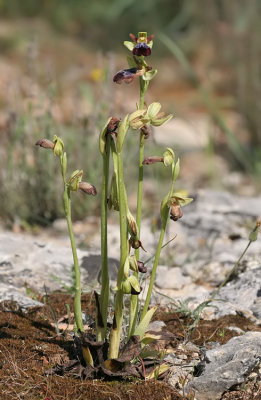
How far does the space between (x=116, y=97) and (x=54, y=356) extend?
3483mm

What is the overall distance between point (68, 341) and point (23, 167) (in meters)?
2.17

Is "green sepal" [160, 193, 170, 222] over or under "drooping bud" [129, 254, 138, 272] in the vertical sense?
over

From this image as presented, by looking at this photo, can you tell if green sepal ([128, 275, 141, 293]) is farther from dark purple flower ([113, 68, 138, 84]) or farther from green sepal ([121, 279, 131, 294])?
dark purple flower ([113, 68, 138, 84])

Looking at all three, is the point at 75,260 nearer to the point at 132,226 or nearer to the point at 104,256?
the point at 104,256

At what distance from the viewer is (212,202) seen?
4.18 m

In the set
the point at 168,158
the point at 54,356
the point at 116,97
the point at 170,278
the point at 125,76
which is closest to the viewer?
the point at 125,76

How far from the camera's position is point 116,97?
A: 524 cm

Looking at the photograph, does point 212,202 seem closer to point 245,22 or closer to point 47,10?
point 245,22

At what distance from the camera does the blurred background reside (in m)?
4.14

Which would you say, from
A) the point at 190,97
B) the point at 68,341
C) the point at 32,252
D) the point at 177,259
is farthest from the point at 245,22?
the point at 68,341

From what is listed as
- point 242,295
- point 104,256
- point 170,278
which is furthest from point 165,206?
point 170,278

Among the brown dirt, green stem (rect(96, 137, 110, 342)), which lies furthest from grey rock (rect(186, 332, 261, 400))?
green stem (rect(96, 137, 110, 342))

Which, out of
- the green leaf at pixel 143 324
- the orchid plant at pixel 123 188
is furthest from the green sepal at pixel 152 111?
the green leaf at pixel 143 324

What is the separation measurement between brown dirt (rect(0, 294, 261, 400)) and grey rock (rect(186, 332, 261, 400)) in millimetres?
62
